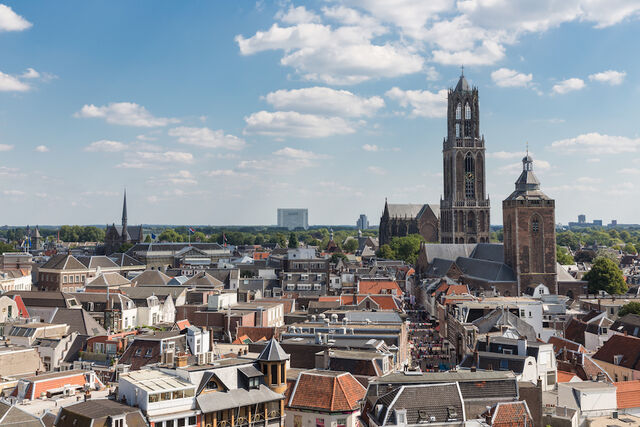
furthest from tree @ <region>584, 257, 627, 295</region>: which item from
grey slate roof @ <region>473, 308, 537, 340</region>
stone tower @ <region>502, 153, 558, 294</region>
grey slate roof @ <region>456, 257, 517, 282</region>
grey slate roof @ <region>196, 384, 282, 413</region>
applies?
grey slate roof @ <region>196, 384, 282, 413</region>

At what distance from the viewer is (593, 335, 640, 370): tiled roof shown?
213 ft

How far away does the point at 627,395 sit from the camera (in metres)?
53.9

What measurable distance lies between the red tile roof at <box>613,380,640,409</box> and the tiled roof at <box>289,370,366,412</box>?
2384cm

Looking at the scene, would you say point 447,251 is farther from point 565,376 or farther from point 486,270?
point 565,376

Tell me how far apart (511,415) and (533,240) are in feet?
291

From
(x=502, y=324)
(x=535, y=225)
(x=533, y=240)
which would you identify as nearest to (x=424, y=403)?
(x=502, y=324)

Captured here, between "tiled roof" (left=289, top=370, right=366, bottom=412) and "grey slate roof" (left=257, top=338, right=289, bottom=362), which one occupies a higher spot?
"grey slate roof" (left=257, top=338, right=289, bottom=362)

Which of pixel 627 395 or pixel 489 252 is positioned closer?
pixel 627 395

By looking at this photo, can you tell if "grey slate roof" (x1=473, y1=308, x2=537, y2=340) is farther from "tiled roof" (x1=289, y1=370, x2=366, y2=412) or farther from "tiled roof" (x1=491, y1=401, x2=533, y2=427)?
"tiled roof" (x1=289, y1=370, x2=366, y2=412)

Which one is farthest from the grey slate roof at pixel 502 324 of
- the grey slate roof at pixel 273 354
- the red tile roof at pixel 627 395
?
the grey slate roof at pixel 273 354

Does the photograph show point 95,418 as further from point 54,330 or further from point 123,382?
point 54,330

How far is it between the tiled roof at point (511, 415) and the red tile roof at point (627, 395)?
45.7ft

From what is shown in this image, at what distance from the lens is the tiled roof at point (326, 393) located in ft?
136

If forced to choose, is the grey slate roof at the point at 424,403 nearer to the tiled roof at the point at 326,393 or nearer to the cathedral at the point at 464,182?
the tiled roof at the point at 326,393
